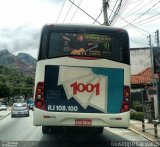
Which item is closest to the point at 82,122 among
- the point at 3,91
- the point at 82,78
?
the point at 82,78

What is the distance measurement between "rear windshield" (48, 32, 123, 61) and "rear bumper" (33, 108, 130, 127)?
1.77 meters

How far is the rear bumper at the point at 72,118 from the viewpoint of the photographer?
12.5 metres

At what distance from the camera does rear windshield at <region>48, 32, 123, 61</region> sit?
12.7 meters

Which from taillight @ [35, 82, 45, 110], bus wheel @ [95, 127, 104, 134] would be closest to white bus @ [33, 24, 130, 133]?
taillight @ [35, 82, 45, 110]

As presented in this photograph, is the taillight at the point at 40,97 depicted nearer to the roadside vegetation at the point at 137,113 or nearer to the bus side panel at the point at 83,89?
the bus side panel at the point at 83,89

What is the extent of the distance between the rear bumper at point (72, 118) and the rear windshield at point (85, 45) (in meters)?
1.77

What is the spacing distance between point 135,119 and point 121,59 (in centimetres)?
1743

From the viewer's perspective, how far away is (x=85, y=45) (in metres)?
12.9

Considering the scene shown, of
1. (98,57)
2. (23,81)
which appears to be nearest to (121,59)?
(98,57)

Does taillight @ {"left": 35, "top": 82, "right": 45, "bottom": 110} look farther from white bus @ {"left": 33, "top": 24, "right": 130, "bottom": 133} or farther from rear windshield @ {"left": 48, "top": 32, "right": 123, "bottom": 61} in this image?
rear windshield @ {"left": 48, "top": 32, "right": 123, "bottom": 61}

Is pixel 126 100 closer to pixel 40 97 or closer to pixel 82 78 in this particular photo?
pixel 82 78

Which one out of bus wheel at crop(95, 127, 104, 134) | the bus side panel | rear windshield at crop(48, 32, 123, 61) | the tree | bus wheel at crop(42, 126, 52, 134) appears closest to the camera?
the bus side panel

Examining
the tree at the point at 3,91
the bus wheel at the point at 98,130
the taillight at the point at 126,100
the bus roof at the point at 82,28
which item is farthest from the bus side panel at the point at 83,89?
the tree at the point at 3,91

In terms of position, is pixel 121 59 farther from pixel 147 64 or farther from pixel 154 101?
pixel 147 64
